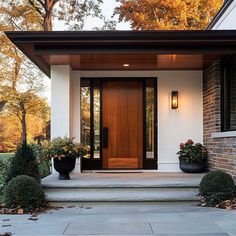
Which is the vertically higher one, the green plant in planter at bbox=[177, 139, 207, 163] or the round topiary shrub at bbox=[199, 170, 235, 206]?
the green plant in planter at bbox=[177, 139, 207, 163]

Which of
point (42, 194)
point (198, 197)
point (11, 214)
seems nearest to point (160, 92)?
point (198, 197)

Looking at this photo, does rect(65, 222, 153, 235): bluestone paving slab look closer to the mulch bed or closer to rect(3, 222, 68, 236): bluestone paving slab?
rect(3, 222, 68, 236): bluestone paving slab

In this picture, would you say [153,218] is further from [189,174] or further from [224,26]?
[224,26]

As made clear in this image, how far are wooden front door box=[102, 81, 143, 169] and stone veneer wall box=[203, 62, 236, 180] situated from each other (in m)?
1.60

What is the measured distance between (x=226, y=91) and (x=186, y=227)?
4184 mm

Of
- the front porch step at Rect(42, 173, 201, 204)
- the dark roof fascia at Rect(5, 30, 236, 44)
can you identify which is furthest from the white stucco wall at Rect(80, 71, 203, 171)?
the dark roof fascia at Rect(5, 30, 236, 44)

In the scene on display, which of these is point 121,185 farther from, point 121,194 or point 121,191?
point 121,194

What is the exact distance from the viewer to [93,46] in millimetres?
7992

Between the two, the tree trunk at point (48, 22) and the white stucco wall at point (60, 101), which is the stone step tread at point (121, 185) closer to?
the white stucco wall at point (60, 101)

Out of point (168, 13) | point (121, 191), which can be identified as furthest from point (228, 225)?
point (168, 13)

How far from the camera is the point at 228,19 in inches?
382

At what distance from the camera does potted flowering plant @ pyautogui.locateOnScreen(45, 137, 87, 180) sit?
314 inches

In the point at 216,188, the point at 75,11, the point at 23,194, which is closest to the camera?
the point at 23,194

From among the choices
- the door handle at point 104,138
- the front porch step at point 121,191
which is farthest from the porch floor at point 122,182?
the door handle at point 104,138
